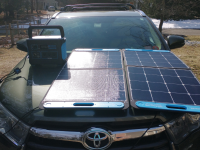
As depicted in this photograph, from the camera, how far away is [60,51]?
96.3 inches

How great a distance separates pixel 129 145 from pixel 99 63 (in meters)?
1.03

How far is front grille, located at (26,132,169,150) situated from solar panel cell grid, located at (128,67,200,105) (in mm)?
321

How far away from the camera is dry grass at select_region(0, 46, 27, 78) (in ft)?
24.1

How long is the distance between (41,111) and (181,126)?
3.87 ft

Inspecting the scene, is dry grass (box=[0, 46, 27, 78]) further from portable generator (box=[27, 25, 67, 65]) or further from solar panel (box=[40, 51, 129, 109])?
solar panel (box=[40, 51, 129, 109])

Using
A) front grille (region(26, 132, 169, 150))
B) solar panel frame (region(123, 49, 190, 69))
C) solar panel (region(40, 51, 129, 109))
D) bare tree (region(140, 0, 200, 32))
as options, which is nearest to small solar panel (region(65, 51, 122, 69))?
solar panel (region(40, 51, 129, 109))

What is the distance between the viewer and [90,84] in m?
1.94

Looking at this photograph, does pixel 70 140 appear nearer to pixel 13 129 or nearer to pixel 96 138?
pixel 96 138

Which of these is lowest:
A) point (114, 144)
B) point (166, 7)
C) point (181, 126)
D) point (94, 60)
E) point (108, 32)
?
point (114, 144)

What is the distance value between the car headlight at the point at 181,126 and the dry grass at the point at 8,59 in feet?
20.1

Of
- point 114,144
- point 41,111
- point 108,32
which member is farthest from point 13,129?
point 108,32

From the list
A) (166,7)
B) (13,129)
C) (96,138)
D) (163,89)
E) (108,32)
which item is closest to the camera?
(96,138)

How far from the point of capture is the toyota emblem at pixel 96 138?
5.10ft

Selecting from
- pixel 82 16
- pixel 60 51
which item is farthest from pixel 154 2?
pixel 60 51
